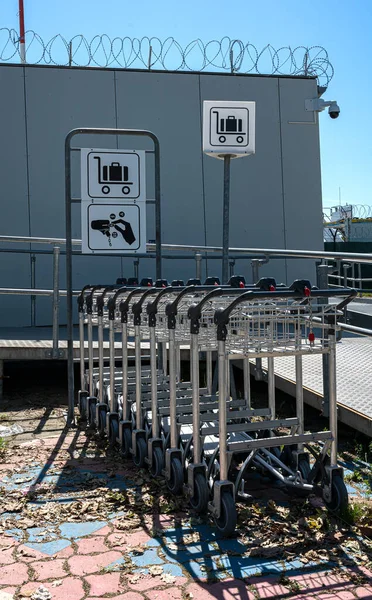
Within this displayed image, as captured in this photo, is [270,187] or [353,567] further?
[270,187]

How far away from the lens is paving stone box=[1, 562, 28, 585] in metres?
A: 2.98

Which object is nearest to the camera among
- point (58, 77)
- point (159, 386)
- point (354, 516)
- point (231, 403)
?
Result: point (354, 516)

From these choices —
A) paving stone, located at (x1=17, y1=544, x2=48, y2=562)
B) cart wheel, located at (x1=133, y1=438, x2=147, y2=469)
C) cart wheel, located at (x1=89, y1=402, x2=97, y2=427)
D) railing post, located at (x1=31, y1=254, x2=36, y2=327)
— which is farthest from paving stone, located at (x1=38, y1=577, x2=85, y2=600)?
railing post, located at (x1=31, y1=254, x2=36, y2=327)

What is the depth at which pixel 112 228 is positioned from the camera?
5.92 meters

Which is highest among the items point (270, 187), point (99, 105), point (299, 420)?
point (99, 105)

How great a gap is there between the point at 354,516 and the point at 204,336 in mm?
1217

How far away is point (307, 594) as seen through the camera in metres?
2.84

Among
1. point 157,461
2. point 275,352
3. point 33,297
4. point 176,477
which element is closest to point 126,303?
point 157,461

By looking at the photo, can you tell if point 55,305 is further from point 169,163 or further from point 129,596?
point 129,596

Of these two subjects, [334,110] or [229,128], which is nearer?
[229,128]

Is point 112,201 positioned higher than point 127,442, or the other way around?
point 112,201

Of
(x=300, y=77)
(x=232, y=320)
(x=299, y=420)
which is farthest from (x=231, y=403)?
(x=300, y=77)

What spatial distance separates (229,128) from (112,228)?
127 centimetres

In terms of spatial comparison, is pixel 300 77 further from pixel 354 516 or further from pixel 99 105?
pixel 354 516
